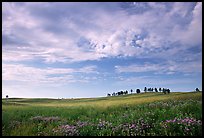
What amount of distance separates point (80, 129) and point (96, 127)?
28.9 inches

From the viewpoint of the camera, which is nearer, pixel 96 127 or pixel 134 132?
pixel 134 132

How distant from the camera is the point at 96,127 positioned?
10.6 meters

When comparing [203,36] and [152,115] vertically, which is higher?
[203,36]

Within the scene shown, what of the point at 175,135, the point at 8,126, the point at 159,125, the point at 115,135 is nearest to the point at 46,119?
the point at 8,126

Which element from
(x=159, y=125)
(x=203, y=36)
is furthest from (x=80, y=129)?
(x=203, y=36)

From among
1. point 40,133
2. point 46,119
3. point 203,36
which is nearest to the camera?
point 203,36

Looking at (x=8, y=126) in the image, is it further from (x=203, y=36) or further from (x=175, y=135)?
(x=203, y=36)

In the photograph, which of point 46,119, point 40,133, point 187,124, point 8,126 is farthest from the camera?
point 46,119

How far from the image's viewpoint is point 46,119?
535 inches

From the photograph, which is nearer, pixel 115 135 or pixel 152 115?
pixel 115 135

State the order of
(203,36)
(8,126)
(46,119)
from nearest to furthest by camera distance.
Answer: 1. (203,36)
2. (8,126)
3. (46,119)

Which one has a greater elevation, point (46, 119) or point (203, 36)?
point (203, 36)

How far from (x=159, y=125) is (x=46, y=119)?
668 centimetres

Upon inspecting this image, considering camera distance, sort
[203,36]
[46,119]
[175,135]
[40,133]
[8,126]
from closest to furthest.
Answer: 1. [203,36]
2. [175,135]
3. [40,133]
4. [8,126]
5. [46,119]
